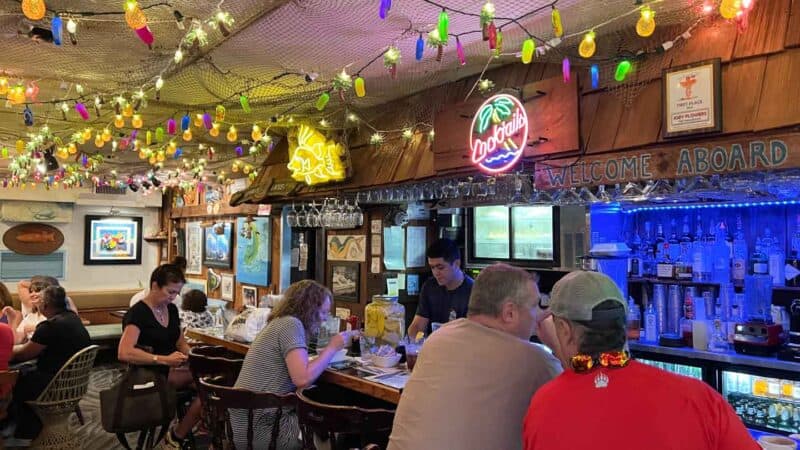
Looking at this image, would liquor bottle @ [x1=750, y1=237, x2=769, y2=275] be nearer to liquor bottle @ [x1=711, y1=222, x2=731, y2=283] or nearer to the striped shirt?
liquor bottle @ [x1=711, y1=222, x2=731, y2=283]

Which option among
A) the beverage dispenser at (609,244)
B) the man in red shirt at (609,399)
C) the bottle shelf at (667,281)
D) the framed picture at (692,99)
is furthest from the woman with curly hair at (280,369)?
the bottle shelf at (667,281)

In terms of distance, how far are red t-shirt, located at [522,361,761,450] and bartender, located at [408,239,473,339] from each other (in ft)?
8.43

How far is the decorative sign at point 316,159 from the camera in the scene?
5047 mm

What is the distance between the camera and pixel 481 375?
1.74 m

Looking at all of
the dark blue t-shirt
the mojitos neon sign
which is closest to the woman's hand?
the dark blue t-shirt

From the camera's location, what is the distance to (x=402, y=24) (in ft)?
10.0

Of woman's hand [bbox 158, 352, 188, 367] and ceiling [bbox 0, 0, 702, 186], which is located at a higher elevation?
ceiling [bbox 0, 0, 702, 186]

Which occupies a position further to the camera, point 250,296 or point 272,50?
point 250,296

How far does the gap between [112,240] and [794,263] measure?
10.7 m

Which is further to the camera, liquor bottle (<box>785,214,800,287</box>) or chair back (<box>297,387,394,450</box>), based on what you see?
liquor bottle (<box>785,214,800,287</box>)

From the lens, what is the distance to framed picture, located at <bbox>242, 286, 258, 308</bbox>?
26.3 ft

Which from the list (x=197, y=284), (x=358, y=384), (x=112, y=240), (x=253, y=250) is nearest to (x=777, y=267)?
(x=358, y=384)

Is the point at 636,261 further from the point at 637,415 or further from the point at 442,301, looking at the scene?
the point at 637,415

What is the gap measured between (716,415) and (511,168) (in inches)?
91.1
